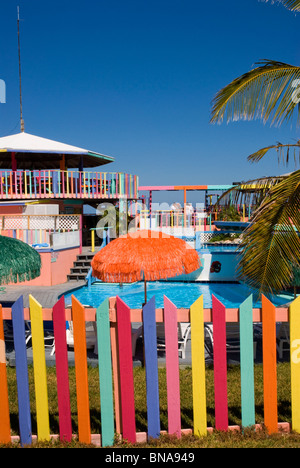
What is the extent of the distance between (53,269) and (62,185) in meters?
6.90

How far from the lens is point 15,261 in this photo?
663 centimetres

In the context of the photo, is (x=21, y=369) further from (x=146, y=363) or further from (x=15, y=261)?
(x=15, y=261)

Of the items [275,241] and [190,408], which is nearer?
[190,408]

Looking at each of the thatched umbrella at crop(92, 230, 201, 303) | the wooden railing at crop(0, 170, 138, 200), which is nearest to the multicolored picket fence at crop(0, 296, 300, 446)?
the thatched umbrella at crop(92, 230, 201, 303)

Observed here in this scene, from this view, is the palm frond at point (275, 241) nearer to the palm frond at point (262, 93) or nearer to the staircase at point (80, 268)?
the palm frond at point (262, 93)

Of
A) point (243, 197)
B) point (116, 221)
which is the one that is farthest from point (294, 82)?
point (116, 221)

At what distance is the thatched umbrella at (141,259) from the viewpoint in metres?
6.54

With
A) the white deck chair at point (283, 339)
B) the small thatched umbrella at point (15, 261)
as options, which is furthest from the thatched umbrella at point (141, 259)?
the white deck chair at point (283, 339)

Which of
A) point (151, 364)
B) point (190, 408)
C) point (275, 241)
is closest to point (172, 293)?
point (275, 241)

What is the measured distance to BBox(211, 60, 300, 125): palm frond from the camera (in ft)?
18.3

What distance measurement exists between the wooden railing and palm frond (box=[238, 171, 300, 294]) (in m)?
15.9

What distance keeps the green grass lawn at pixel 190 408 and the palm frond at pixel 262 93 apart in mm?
3721
